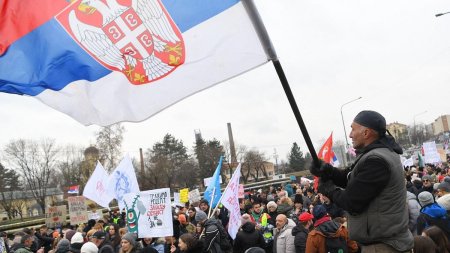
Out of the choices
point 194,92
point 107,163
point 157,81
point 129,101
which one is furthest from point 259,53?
point 107,163

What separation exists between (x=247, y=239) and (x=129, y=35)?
5070 mm

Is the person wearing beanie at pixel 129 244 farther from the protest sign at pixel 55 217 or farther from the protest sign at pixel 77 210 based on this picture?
the protest sign at pixel 55 217

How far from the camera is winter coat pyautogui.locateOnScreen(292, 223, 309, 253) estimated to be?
20.5 ft

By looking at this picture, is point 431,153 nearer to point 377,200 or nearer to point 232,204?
point 232,204

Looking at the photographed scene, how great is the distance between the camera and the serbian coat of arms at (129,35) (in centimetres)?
323

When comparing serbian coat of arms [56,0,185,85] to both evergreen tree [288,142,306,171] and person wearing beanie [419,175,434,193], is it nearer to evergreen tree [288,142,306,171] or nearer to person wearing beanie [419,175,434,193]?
person wearing beanie [419,175,434,193]

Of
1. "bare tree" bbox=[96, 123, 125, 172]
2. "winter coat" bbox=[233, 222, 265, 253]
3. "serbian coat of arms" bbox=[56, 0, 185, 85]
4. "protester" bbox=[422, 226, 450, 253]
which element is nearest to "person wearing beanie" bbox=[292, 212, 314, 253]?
"winter coat" bbox=[233, 222, 265, 253]

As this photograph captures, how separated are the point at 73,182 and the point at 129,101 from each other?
7252 cm

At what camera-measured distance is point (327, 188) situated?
2805 mm

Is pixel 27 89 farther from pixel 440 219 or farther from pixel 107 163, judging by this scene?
pixel 107 163

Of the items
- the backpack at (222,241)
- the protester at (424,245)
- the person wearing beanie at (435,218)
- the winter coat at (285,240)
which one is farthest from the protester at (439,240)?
the backpack at (222,241)

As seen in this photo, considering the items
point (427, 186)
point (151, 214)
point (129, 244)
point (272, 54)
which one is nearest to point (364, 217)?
point (272, 54)

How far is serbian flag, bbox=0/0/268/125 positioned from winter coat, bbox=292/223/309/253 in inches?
146

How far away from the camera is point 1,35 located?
3.61 m
